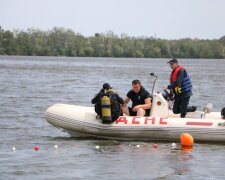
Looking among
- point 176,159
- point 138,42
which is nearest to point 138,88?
point 176,159

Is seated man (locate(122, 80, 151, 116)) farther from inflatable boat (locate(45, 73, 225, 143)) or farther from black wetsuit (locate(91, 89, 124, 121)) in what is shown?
black wetsuit (locate(91, 89, 124, 121))

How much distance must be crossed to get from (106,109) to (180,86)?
158 cm

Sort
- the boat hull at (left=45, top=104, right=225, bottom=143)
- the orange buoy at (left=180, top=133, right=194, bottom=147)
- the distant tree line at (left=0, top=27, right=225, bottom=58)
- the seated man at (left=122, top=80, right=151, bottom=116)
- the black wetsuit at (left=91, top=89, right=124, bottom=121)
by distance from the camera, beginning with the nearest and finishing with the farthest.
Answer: the orange buoy at (left=180, top=133, right=194, bottom=147) → the boat hull at (left=45, top=104, right=225, bottom=143) → the black wetsuit at (left=91, top=89, right=124, bottom=121) → the seated man at (left=122, top=80, right=151, bottom=116) → the distant tree line at (left=0, top=27, right=225, bottom=58)

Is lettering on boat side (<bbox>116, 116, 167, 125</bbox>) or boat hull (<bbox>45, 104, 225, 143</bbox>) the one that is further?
lettering on boat side (<bbox>116, 116, 167, 125</bbox>)

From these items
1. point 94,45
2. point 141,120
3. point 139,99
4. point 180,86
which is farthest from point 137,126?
point 94,45

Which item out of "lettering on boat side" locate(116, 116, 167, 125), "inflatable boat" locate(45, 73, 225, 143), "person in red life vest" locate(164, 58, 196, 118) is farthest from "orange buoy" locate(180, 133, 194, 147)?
"person in red life vest" locate(164, 58, 196, 118)

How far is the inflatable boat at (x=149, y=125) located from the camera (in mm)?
14406

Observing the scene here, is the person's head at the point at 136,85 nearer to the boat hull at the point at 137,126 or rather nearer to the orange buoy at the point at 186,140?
the boat hull at the point at 137,126

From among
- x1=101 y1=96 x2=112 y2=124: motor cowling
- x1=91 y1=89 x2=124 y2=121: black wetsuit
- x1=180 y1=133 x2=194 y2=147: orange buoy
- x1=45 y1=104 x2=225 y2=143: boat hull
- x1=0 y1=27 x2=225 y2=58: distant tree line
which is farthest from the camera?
x1=0 y1=27 x2=225 y2=58: distant tree line

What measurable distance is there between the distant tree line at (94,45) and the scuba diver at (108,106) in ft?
356

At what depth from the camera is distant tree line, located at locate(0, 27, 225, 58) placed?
412 feet

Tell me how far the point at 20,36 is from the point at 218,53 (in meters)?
34.4

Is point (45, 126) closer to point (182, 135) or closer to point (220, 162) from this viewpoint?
point (182, 135)

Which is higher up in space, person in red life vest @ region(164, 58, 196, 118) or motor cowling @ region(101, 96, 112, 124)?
person in red life vest @ region(164, 58, 196, 118)
